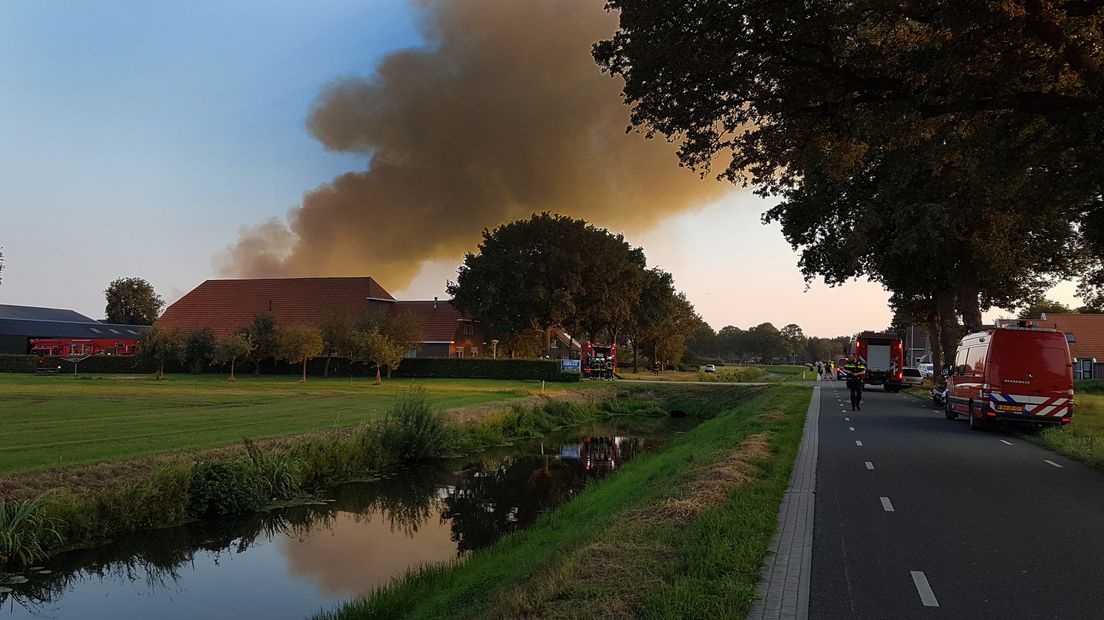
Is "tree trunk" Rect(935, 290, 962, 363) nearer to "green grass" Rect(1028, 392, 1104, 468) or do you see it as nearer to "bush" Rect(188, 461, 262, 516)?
"green grass" Rect(1028, 392, 1104, 468)

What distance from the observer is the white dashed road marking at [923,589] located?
6184 mm

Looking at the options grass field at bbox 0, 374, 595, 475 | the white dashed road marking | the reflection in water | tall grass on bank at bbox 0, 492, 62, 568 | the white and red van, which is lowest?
the reflection in water

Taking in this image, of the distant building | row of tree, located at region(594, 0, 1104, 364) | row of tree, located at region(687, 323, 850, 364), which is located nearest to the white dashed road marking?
row of tree, located at region(594, 0, 1104, 364)

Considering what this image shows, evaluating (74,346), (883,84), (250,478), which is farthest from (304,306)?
(883,84)

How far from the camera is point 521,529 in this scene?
1516 centimetres

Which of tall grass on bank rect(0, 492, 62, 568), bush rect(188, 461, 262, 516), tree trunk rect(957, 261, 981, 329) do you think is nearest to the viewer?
tall grass on bank rect(0, 492, 62, 568)

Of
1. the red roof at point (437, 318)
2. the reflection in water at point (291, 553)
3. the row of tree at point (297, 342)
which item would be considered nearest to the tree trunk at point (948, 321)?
the reflection in water at point (291, 553)

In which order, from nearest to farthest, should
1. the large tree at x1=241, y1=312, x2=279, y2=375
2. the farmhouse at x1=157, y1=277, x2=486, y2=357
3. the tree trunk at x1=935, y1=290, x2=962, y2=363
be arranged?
the tree trunk at x1=935, y1=290, x2=962, y2=363 < the large tree at x1=241, y1=312, x2=279, y2=375 < the farmhouse at x1=157, y1=277, x2=486, y2=357

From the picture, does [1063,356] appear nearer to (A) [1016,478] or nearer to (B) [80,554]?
(A) [1016,478]

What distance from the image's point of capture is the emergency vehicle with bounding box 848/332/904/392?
4862cm

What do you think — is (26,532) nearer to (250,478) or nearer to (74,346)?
(250,478)

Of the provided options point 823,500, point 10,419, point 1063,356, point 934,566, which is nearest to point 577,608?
point 934,566

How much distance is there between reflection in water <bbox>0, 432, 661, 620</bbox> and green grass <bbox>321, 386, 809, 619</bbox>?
1.55 metres

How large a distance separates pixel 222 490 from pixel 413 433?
7.72 meters
